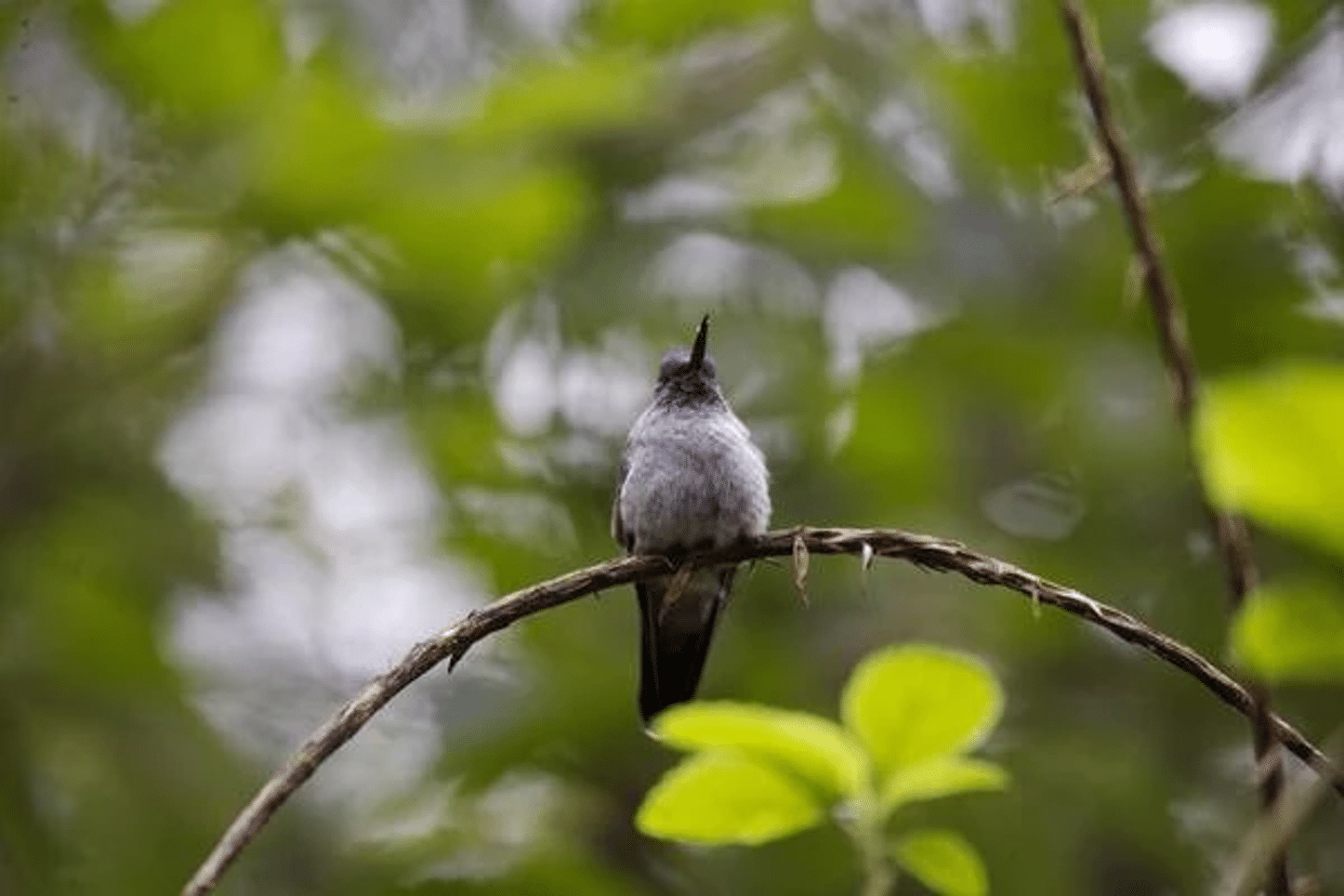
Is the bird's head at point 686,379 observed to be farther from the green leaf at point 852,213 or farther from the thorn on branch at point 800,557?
the thorn on branch at point 800,557

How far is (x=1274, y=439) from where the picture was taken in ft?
2.32

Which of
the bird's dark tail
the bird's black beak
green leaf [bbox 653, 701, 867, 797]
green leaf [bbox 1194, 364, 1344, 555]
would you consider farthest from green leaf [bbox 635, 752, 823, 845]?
the bird's black beak

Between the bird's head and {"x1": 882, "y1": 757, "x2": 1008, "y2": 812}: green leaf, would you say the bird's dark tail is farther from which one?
{"x1": 882, "y1": 757, "x2": 1008, "y2": 812}: green leaf

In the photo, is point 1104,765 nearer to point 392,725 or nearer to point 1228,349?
point 1228,349

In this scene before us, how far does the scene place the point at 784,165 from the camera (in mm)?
4820

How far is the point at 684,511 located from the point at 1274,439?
2976 mm

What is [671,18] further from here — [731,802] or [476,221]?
[731,802]

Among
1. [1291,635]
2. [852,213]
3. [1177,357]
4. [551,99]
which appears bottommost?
[1291,635]

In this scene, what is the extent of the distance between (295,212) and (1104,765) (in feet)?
6.11

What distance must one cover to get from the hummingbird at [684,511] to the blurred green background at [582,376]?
23cm

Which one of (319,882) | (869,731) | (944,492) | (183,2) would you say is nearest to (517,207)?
(183,2)

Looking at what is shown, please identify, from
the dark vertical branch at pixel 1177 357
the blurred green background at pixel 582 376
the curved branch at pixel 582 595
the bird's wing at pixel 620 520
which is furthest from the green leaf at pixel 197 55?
the dark vertical branch at pixel 1177 357

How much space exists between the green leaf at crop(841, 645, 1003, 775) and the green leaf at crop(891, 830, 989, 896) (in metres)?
0.05

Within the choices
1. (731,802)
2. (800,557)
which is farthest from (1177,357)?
(800,557)
